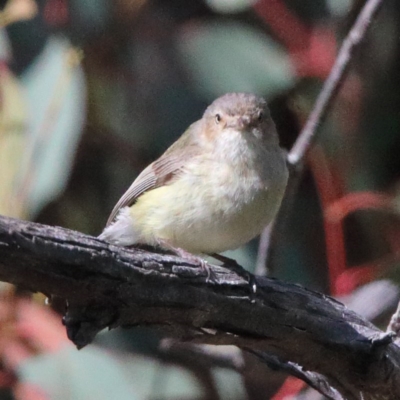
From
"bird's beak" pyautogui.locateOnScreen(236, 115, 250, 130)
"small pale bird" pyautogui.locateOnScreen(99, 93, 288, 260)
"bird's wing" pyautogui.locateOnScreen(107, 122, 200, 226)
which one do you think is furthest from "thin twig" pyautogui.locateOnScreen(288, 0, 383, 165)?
"bird's wing" pyautogui.locateOnScreen(107, 122, 200, 226)

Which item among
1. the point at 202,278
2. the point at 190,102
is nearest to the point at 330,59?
the point at 190,102

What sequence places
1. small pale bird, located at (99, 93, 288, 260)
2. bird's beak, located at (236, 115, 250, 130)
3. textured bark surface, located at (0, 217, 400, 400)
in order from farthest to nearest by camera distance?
bird's beak, located at (236, 115, 250, 130) → small pale bird, located at (99, 93, 288, 260) → textured bark surface, located at (0, 217, 400, 400)

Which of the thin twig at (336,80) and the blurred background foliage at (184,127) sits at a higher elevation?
the thin twig at (336,80)

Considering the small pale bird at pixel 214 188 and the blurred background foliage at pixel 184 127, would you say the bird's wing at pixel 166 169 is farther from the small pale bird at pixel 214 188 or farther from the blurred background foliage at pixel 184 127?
the blurred background foliage at pixel 184 127

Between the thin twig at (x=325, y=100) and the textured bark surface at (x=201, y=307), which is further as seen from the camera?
the thin twig at (x=325, y=100)

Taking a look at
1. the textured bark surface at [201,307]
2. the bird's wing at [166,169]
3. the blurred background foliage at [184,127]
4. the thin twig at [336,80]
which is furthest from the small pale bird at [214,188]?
the blurred background foliage at [184,127]

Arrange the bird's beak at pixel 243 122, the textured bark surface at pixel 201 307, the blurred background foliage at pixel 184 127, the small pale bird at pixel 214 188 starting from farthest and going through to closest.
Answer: the blurred background foliage at pixel 184 127 < the bird's beak at pixel 243 122 < the small pale bird at pixel 214 188 < the textured bark surface at pixel 201 307

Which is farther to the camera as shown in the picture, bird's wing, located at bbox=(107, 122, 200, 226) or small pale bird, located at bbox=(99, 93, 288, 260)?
bird's wing, located at bbox=(107, 122, 200, 226)

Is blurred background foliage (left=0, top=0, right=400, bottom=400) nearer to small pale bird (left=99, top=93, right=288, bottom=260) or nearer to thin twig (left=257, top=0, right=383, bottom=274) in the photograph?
thin twig (left=257, top=0, right=383, bottom=274)
